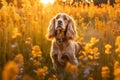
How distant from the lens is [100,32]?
5.73 m

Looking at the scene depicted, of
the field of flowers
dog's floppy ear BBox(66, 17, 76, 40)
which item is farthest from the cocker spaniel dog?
the field of flowers

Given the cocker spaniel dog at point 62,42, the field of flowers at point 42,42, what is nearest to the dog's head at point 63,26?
the cocker spaniel dog at point 62,42

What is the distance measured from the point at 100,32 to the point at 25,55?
68.7 inches

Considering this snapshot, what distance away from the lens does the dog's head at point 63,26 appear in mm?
4707

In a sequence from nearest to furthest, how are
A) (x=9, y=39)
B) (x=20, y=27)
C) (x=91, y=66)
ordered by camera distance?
(x=91, y=66) → (x=9, y=39) → (x=20, y=27)

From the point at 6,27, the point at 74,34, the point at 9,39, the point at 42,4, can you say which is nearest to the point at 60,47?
the point at 74,34

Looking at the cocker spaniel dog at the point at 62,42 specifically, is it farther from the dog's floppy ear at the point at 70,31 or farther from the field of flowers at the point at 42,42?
the field of flowers at the point at 42,42

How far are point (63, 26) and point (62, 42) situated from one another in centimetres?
24

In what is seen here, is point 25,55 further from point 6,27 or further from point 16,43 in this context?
point 6,27

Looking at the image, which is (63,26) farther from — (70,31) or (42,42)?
(42,42)

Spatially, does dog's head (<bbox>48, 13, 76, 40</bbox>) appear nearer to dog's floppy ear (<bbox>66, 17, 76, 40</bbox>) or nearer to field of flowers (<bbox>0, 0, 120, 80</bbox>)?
dog's floppy ear (<bbox>66, 17, 76, 40</bbox>)

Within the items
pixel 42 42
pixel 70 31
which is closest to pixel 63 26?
pixel 70 31

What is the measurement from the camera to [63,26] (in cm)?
473

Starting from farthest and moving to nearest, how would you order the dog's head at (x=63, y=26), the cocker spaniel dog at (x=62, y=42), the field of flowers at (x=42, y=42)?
the dog's head at (x=63, y=26) → the cocker spaniel dog at (x=62, y=42) → the field of flowers at (x=42, y=42)
